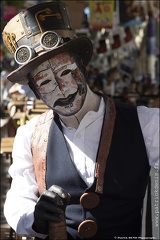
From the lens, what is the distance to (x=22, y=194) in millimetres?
2773

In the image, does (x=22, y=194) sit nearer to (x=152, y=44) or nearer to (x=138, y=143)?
(x=138, y=143)

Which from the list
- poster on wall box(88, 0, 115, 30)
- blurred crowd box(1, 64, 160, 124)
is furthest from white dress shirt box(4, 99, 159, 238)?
poster on wall box(88, 0, 115, 30)

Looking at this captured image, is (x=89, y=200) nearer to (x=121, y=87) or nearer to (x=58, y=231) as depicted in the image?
(x=58, y=231)

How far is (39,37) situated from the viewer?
9.31ft

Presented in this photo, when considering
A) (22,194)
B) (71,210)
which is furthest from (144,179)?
(22,194)

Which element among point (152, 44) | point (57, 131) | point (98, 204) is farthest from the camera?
point (152, 44)

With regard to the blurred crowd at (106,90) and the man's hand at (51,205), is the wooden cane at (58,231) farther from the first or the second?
the blurred crowd at (106,90)

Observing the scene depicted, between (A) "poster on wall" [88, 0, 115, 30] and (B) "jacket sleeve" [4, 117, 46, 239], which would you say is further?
(A) "poster on wall" [88, 0, 115, 30]

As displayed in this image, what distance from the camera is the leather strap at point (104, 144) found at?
2.70 meters

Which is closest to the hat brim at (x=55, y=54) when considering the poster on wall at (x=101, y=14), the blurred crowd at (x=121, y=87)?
the blurred crowd at (x=121, y=87)

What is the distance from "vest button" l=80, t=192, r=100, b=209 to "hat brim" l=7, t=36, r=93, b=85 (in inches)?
25.6

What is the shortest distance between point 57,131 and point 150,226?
0.65 meters

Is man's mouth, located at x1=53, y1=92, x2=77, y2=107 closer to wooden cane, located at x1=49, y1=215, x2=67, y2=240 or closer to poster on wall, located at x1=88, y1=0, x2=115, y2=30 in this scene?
wooden cane, located at x1=49, y1=215, x2=67, y2=240

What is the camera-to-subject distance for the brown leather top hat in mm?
2779
